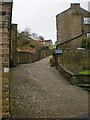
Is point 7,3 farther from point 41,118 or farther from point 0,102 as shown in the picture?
point 41,118

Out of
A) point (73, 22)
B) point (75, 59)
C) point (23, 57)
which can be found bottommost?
point (75, 59)

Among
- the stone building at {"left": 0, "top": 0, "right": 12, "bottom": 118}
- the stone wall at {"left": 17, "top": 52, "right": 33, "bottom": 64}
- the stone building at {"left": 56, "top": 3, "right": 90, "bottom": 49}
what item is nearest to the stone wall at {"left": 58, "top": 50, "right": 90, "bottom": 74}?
the stone wall at {"left": 17, "top": 52, "right": 33, "bottom": 64}

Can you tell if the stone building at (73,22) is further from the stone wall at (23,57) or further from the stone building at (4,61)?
the stone building at (4,61)

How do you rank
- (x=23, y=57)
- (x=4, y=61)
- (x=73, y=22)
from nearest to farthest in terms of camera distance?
1. (x=4, y=61)
2. (x=23, y=57)
3. (x=73, y=22)

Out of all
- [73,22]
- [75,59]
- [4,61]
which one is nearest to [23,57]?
[75,59]

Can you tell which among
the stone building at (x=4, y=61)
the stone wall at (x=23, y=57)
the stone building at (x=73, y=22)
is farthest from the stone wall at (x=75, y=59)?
the stone building at (x=4, y=61)

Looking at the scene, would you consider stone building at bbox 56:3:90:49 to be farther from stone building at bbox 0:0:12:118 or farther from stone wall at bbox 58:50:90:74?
stone building at bbox 0:0:12:118

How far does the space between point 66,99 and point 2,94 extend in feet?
→ 14.4

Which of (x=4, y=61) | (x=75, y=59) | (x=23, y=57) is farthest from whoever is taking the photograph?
(x=23, y=57)

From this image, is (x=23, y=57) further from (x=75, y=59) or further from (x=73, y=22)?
(x=73, y=22)

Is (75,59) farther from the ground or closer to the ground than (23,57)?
closer to the ground

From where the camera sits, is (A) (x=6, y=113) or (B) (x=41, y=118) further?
(B) (x=41, y=118)

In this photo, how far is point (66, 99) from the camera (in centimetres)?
777

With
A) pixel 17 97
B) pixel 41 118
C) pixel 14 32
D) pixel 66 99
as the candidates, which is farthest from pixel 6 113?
pixel 14 32
